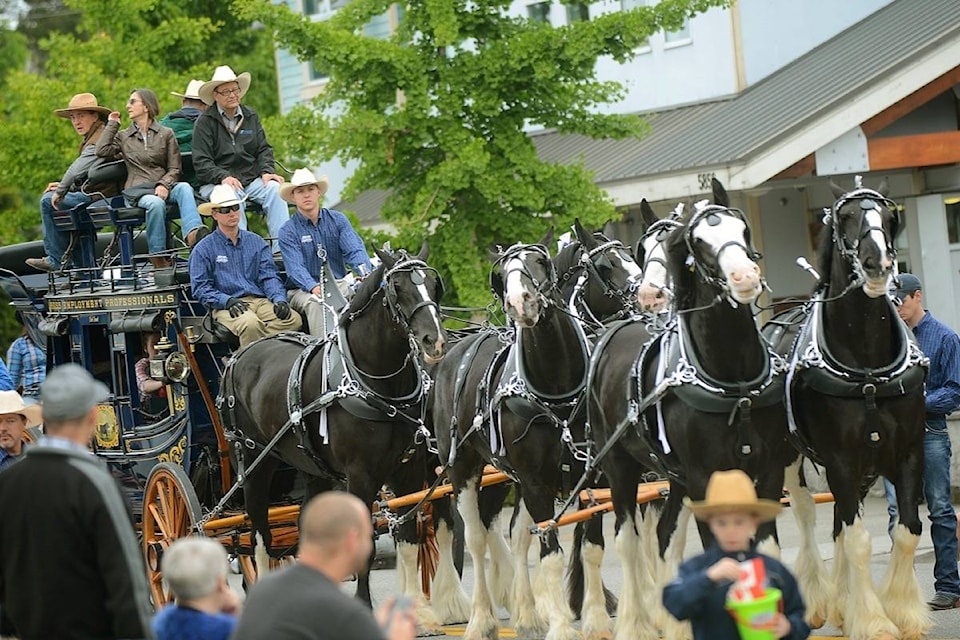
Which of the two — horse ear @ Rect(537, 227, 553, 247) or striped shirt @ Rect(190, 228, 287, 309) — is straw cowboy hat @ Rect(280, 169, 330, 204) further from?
horse ear @ Rect(537, 227, 553, 247)

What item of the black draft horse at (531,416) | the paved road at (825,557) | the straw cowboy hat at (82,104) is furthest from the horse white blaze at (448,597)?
A: the straw cowboy hat at (82,104)

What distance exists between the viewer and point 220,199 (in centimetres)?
1228

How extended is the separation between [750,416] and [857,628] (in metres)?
1.27

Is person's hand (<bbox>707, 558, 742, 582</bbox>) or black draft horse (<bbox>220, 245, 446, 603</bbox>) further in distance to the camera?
black draft horse (<bbox>220, 245, 446, 603</bbox>)

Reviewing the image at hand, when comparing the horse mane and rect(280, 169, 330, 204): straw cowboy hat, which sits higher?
rect(280, 169, 330, 204): straw cowboy hat

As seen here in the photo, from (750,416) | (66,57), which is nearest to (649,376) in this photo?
(750,416)

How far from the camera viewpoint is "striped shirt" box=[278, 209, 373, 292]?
12141 mm

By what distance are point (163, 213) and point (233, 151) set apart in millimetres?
1002

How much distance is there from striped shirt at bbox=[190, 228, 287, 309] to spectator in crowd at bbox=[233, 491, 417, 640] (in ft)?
23.7

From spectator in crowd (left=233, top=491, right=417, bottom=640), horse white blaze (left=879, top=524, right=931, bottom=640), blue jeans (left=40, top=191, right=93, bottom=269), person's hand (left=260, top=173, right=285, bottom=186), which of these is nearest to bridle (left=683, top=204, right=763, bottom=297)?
horse white blaze (left=879, top=524, right=931, bottom=640)

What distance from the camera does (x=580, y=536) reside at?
37.4ft

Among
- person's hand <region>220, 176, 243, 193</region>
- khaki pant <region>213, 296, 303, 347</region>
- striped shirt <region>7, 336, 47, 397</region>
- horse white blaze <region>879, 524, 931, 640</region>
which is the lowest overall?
horse white blaze <region>879, 524, 931, 640</region>

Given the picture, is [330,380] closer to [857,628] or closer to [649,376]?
[649,376]

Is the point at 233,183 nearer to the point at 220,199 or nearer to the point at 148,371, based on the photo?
the point at 220,199
